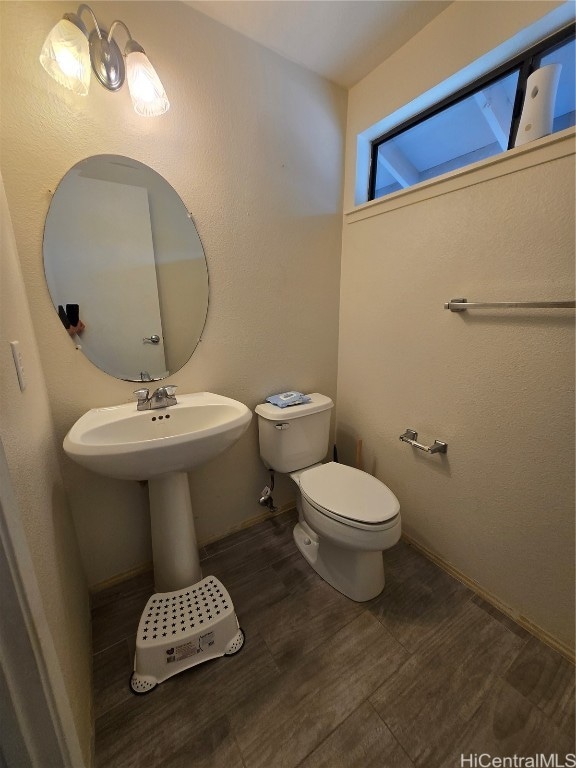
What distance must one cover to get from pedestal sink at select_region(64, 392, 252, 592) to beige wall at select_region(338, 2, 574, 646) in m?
0.86

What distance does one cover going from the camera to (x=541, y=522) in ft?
3.51

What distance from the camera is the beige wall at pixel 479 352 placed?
984 millimetres

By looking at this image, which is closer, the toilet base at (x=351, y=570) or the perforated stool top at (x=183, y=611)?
the perforated stool top at (x=183, y=611)

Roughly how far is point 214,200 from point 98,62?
Answer: 1.63ft

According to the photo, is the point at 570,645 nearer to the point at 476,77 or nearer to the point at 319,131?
the point at 476,77

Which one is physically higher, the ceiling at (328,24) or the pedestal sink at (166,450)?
Result: the ceiling at (328,24)

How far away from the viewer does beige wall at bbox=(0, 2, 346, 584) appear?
957mm

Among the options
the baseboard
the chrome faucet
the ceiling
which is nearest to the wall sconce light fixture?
the ceiling

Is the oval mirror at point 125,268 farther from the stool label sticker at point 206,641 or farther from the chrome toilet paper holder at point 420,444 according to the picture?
the chrome toilet paper holder at point 420,444

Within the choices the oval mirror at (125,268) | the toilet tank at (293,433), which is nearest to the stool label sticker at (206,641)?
the toilet tank at (293,433)

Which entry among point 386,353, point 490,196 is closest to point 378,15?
point 490,196

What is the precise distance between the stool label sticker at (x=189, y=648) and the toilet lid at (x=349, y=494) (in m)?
0.58

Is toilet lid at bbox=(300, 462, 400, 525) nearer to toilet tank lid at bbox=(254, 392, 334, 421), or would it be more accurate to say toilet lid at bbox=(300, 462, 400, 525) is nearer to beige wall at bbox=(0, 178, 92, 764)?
toilet tank lid at bbox=(254, 392, 334, 421)

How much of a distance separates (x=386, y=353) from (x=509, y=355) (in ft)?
1.75
